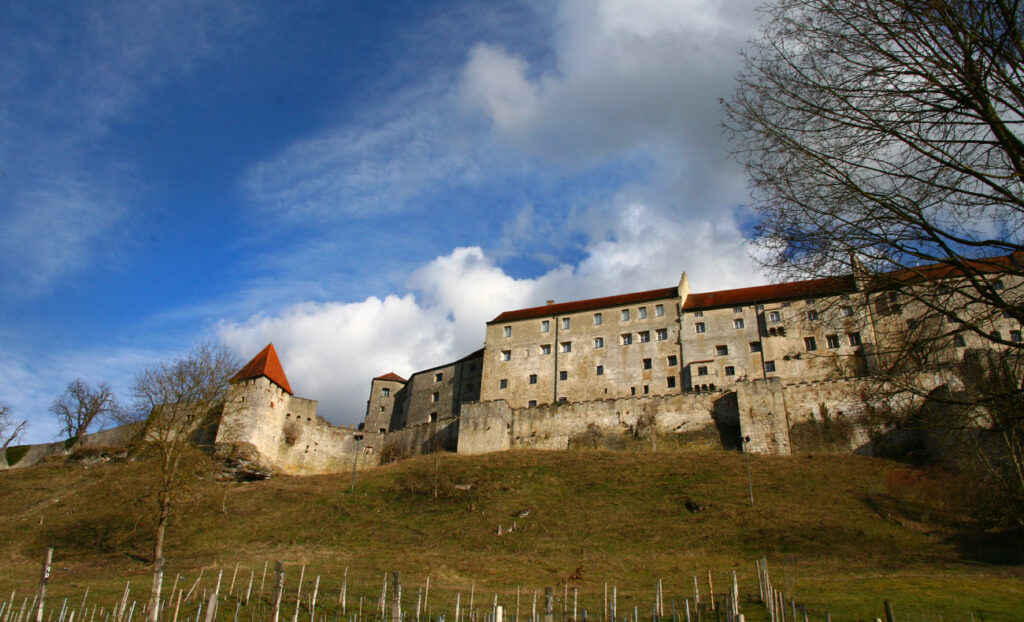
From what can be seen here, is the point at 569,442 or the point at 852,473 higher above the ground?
the point at 569,442

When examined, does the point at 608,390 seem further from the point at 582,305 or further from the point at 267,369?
the point at 267,369

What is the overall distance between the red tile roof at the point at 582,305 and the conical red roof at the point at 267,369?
2142cm

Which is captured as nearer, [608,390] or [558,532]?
[558,532]

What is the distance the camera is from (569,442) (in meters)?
54.1

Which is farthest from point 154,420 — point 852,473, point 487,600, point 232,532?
point 852,473

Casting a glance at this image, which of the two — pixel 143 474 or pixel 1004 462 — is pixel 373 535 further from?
pixel 1004 462

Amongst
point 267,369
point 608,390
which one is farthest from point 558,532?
point 267,369

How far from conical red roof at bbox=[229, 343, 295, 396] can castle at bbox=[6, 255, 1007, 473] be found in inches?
7.7

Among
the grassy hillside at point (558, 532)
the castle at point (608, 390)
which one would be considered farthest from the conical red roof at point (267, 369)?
the grassy hillside at point (558, 532)

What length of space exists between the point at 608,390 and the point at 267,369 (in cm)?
3166

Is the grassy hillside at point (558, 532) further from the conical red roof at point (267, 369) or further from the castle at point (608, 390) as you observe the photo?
the conical red roof at point (267, 369)

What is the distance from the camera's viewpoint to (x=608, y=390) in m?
60.0

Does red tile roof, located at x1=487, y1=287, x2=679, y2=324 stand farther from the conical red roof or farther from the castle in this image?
the conical red roof

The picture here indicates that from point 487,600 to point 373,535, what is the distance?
15.0 m
